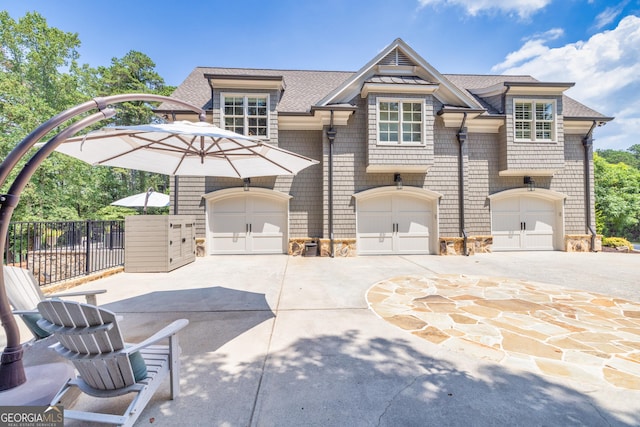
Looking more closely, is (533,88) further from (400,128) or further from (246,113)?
(246,113)

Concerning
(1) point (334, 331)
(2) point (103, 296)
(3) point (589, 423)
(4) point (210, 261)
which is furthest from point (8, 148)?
(3) point (589, 423)

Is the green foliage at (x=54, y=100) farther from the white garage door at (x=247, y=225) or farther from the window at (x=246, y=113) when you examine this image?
the window at (x=246, y=113)

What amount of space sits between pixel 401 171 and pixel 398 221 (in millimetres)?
1882

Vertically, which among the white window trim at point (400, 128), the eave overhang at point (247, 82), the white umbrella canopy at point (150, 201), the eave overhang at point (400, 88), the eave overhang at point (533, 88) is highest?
the eave overhang at point (533, 88)

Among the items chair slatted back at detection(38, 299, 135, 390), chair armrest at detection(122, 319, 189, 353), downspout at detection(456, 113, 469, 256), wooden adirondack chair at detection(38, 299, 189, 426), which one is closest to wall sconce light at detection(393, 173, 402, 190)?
downspout at detection(456, 113, 469, 256)

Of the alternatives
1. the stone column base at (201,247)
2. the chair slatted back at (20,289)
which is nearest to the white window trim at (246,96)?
the stone column base at (201,247)

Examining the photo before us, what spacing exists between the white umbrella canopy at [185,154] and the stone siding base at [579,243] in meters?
11.7

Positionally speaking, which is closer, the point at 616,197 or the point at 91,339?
the point at 91,339

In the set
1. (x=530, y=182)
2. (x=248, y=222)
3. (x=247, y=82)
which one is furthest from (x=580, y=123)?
(x=248, y=222)

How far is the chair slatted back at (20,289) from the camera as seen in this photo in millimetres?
2665

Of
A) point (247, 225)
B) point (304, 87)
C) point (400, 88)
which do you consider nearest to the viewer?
point (400, 88)

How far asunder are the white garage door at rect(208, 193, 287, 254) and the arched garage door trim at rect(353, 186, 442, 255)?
9.91 feet

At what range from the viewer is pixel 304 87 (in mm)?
10883

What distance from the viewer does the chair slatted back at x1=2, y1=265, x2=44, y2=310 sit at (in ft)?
8.74
